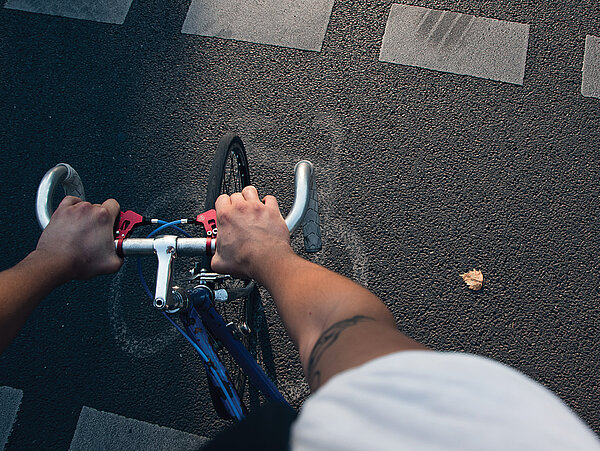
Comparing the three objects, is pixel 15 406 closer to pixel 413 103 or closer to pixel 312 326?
pixel 312 326

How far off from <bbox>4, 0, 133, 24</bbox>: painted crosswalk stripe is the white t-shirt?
158 inches

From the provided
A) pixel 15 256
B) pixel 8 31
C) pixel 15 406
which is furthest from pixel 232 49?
pixel 15 406

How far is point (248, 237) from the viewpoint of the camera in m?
1.43

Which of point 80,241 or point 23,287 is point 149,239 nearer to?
point 80,241

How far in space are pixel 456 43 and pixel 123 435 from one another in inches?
142

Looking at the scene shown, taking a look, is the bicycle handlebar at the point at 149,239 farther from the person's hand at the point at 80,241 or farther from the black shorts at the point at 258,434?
the black shorts at the point at 258,434

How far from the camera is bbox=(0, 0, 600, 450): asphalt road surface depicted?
275 cm

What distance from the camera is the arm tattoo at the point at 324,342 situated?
1087 millimetres

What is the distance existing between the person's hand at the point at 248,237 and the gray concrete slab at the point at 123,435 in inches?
63.4

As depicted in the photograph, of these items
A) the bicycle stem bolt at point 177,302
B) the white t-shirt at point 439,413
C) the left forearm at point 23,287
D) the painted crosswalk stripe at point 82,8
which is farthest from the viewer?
the painted crosswalk stripe at point 82,8

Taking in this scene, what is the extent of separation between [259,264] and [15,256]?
2397 millimetres

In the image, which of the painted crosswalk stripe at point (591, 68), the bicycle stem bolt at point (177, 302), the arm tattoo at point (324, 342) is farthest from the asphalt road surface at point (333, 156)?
the arm tattoo at point (324, 342)

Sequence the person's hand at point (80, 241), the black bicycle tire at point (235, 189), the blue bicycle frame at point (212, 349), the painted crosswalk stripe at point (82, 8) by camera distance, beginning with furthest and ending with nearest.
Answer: the painted crosswalk stripe at point (82, 8) → the black bicycle tire at point (235, 189) → the blue bicycle frame at point (212, 349) → the person's hand at point (80, 241)

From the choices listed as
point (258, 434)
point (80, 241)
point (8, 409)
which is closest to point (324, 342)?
point (258, 434)
